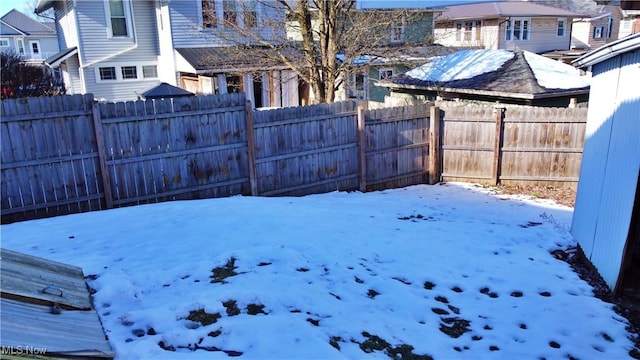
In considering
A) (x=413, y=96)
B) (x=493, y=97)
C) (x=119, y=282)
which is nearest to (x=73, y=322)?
(x=119, y=282)

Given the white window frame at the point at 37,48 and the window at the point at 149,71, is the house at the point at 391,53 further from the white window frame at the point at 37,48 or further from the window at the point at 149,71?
the white window frame at the point at 37,48

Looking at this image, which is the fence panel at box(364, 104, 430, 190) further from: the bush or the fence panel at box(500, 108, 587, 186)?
the bush

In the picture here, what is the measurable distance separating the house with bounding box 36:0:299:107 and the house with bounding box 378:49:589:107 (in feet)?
17.5

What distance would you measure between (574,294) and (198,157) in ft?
20.4

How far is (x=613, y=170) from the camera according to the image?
5.77 metres

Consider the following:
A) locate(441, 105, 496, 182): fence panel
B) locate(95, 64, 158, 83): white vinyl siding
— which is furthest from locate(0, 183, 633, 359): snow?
locate(95, 64, 158, 83): white vinyl siding

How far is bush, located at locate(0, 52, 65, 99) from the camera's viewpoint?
2050cm

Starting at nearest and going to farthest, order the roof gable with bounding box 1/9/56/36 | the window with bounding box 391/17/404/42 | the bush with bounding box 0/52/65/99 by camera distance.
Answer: the window with bounding box 391/17/404/42, the bush with bounding box 0/52/65/99, the roof gable with bounding box 1/9/56/36

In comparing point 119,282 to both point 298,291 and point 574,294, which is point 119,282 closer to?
point 298,291

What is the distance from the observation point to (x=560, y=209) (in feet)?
30.9

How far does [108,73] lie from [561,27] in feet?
91.7

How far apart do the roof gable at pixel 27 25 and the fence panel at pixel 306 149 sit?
4753 cm

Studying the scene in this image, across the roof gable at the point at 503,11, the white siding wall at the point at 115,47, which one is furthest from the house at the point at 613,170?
the roof gable at the point at 503,11

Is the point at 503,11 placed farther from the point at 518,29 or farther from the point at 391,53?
the point at 391,53
